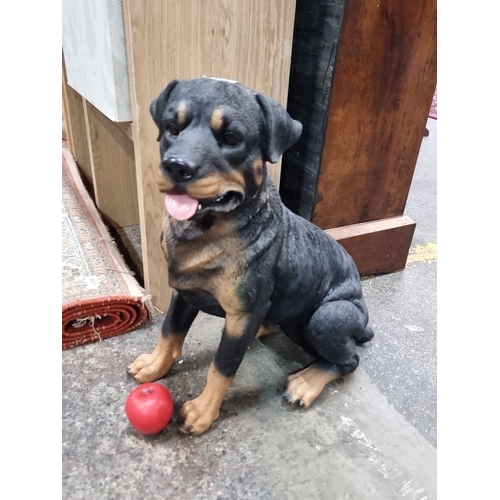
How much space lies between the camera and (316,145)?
157 cm

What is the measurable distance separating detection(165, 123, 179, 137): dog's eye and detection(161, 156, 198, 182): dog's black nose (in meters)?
0.09

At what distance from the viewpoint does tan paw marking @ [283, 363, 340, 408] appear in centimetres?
128

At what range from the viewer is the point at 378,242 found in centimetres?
186

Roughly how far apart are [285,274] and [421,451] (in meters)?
0.61

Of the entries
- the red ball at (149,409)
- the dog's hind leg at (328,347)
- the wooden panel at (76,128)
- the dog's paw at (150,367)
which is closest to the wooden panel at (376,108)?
the dog's hind leg at (328,347)

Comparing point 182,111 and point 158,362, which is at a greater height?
point 182,111

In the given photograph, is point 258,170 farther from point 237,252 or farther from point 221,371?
point 221,371

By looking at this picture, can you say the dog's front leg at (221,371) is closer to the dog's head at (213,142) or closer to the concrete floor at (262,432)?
the concrete floor at (262,432)

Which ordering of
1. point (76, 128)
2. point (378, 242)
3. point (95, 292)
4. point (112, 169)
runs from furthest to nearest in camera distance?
1. point (76, 128)
2. point (112, 169)
3. point (378, 242)
4. point (95, 292)

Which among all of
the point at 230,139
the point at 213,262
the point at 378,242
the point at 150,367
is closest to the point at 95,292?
the point at 150,367

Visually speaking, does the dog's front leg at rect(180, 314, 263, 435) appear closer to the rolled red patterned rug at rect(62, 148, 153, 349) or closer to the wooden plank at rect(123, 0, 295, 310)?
the rolled red patterned rug at rect(62, 148, 153, 349)

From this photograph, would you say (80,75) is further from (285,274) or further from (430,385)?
(430,385)

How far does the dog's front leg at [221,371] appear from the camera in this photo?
109 cm

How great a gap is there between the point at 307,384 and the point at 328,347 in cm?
15
